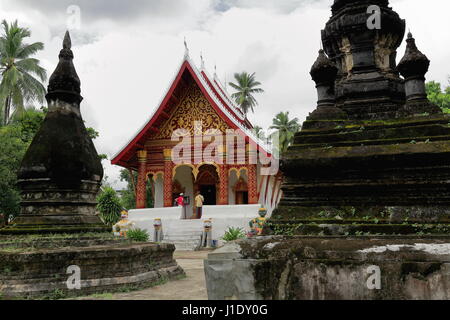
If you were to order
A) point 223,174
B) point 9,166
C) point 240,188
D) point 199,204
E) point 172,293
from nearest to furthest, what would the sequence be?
point 172,293
point 199,204
point 9,166
point 223,174
point 240,188

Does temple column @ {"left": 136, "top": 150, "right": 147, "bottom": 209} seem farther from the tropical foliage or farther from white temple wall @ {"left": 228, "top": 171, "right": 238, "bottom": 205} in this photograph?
the tropical foliage

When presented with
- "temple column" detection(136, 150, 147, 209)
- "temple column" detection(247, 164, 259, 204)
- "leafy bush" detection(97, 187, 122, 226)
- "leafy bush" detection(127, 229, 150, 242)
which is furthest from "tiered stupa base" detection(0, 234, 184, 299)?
"leafy bush" detection(97, 187, 122, 226)

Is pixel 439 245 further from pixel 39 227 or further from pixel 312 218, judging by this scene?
pixel 39 227

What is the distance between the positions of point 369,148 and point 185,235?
1064 centimetres

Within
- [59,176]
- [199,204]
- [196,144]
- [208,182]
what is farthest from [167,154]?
[59,176]

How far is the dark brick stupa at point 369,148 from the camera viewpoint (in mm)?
2924

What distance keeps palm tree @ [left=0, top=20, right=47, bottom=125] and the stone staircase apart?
13.8m

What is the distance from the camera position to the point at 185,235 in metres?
13.1

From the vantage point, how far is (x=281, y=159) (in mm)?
3432

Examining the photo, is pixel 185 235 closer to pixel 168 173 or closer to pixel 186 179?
pixel 168 173
